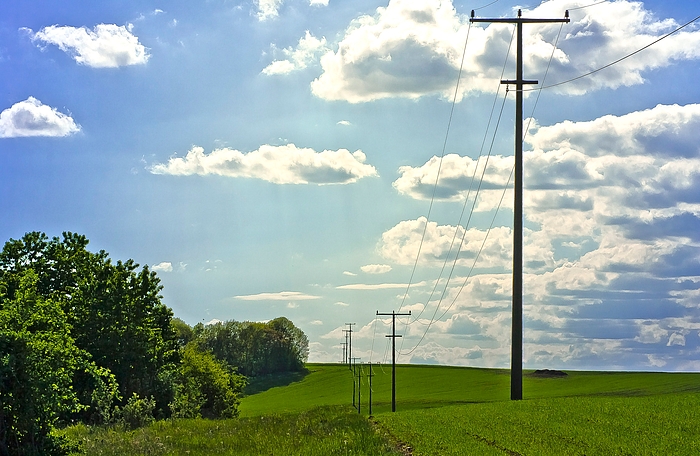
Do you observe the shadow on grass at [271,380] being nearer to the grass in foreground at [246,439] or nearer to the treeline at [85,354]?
the treeline at [85,354]

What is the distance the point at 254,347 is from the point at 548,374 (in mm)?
66049

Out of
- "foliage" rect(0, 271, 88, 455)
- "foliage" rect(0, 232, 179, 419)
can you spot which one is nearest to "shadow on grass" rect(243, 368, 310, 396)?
"foliage" rect(0, 232, 179, 419)

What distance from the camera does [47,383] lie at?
27.7 metres

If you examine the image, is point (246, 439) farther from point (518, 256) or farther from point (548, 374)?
point (548, 374)

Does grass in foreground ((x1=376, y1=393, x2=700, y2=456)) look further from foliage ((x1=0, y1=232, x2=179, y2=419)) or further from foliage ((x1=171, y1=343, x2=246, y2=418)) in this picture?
foliage ((x1=171, y1=343, x2=246, y2=418))

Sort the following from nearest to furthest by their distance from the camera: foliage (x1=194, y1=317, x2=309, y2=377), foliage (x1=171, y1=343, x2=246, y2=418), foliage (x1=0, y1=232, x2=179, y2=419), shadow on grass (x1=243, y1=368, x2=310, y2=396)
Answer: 1. foliage (x1=0, y1=232, x2=179, y2=419)
2. foliage (x1=171, y1=343, x2=246, y2=418)
3. shadow on grass (x1=243, y1=368, x2=310, y2=396)
4. foliage (x1=194, y1=317, x2=309, y2=377)

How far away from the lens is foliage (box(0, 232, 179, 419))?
58156 mm

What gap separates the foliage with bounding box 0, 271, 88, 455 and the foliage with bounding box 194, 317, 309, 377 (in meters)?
152

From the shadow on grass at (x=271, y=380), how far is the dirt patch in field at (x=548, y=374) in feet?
164

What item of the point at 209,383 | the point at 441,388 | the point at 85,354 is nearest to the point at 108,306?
the point at 85,354

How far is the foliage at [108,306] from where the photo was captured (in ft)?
191

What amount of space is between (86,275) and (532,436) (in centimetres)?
4263

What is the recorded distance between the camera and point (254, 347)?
183 metres

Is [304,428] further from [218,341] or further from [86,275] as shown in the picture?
[218,341]
